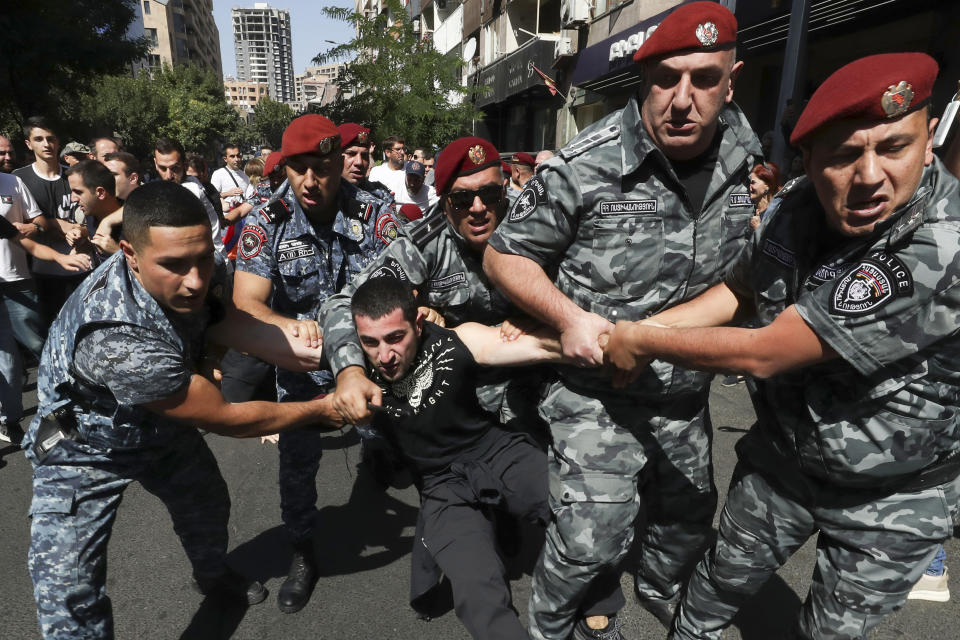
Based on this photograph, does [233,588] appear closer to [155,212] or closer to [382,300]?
[382,300]

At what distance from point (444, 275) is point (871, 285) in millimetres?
1516

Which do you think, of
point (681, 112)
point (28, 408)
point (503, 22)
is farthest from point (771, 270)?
point (503, 22)

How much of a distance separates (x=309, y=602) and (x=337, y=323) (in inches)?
52.4

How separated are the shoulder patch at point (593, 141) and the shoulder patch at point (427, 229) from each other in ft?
2.12

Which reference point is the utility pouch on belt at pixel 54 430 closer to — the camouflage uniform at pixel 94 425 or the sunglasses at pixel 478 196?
the camouflage uniform at pixel 94 425

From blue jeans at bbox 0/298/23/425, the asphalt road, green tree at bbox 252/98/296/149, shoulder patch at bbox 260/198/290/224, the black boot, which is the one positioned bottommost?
the asphalt road

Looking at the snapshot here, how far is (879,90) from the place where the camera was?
1.34 meters

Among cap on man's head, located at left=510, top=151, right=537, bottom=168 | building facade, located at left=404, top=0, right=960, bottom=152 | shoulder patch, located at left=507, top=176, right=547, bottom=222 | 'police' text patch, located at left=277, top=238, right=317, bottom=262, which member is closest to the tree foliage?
building facade, located at left=404, top=0, right=960, bottom=152

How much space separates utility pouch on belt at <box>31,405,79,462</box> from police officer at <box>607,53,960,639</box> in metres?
1.74

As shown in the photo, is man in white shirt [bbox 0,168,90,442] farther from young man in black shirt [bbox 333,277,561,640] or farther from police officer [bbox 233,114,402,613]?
young man in black shirt [bbox 333,277,561,640]

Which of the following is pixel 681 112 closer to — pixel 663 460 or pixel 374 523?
pixel 663 460

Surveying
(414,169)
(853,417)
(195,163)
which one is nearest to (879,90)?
(853,417)

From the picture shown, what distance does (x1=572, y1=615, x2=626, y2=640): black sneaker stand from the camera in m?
2.38

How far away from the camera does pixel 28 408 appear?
4.95 meters
